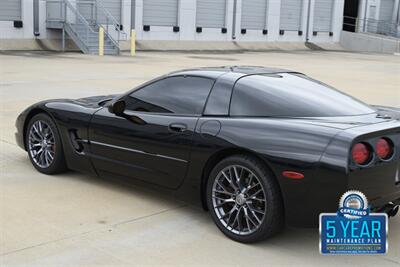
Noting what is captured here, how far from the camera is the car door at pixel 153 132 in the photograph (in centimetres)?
474

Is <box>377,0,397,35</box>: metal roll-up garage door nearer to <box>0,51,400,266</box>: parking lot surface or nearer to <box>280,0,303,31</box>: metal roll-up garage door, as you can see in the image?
<box>280,0,303,31</box>: metal roll-up garage door

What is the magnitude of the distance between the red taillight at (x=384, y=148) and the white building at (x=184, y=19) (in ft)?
81.1

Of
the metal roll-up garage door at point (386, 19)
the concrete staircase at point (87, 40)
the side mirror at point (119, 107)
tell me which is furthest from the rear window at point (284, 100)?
the metal roll-up garage door at point (386, 19)

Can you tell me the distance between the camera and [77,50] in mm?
28375

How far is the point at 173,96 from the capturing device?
503cm

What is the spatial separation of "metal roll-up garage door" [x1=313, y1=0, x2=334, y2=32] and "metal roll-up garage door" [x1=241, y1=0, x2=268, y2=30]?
6382 millimetres

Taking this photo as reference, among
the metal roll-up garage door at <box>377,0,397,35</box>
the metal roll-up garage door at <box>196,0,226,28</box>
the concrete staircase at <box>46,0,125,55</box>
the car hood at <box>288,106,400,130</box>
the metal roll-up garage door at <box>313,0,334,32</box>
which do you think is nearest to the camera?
the car hood at <box>288,106,400,130</box>

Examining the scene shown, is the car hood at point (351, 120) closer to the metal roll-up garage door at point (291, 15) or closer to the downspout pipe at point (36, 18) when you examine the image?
the downspout pipe at point (36, 18)

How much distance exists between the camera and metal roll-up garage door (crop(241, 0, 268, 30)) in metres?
39.7

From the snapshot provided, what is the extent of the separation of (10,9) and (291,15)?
23005 millimetres

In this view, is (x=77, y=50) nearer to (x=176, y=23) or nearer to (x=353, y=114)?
(x=176, y=23)

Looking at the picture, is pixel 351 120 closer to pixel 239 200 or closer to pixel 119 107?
pixel 239 200

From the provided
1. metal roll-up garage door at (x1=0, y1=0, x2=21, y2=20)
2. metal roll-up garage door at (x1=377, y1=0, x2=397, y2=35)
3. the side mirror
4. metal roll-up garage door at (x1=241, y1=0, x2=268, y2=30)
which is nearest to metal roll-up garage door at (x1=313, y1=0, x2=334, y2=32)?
metal roll-up garage door at (x1=377, y1=0, x2=397, y2=35)

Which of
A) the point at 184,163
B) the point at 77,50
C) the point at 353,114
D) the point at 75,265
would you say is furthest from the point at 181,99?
the point at 77,50
